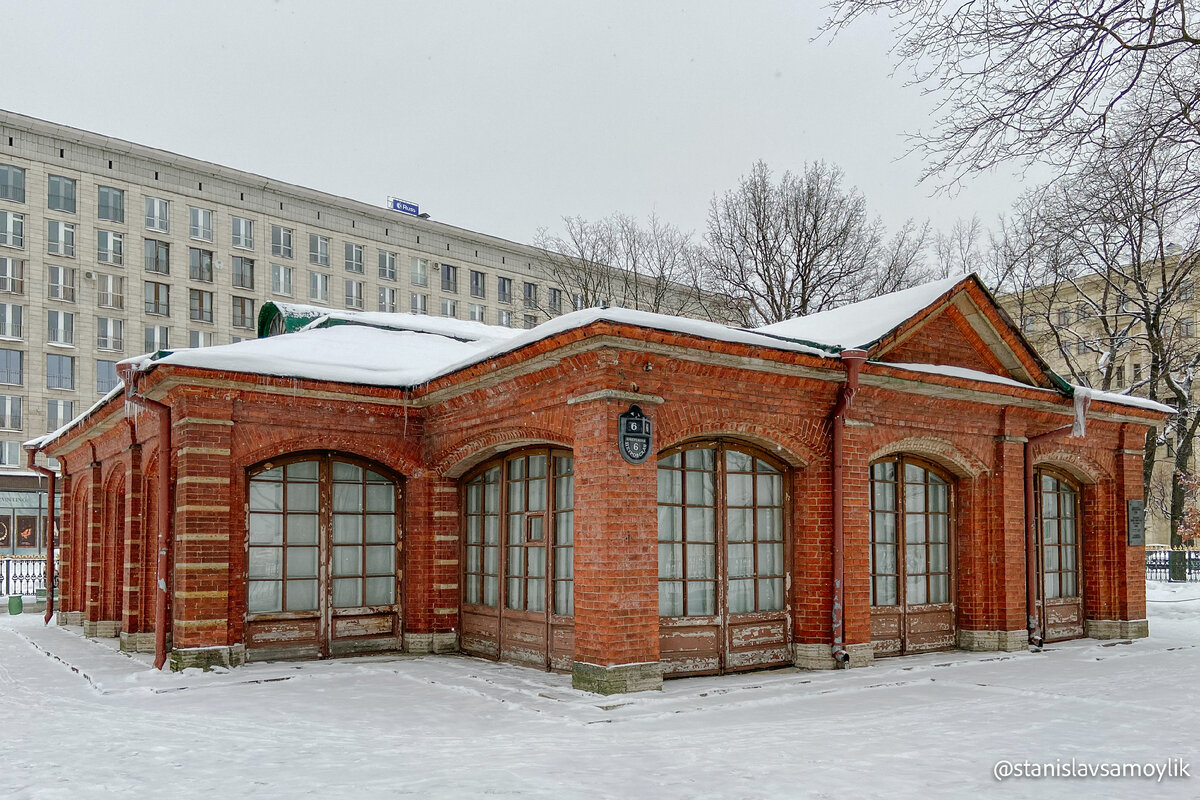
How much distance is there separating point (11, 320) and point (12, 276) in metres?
1.74

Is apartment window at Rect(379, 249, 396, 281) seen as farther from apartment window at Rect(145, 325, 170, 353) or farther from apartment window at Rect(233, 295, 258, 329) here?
apartment window at Rect(145, 325, 170, 353)

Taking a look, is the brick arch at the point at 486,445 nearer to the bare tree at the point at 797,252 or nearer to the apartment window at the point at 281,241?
the bare tree at the point at 797,252

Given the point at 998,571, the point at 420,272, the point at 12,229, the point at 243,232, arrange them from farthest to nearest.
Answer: the point at 420,272 → the point at 243,232 → the point at 12,229 → the point at 998,571

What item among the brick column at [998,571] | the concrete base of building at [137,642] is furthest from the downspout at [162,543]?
the brick column at [998,571]

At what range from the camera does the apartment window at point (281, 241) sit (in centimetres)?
4525

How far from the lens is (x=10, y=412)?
1527 inches

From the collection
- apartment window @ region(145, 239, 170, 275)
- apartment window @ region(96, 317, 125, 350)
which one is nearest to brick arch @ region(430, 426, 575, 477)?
apartment window @ region(96, 317, 125, 350)

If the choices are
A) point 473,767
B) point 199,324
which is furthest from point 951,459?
point 199,324

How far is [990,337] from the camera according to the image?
12.2 metres

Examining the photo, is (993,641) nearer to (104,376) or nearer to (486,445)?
(486,445)

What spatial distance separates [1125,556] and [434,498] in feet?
31.2

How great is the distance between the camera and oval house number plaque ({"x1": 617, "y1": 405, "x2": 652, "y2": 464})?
8.97 meters

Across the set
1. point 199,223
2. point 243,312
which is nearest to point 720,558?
point 199,223

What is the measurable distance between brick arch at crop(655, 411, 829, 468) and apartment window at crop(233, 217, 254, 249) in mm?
39084
